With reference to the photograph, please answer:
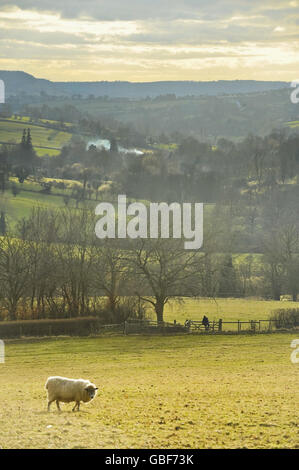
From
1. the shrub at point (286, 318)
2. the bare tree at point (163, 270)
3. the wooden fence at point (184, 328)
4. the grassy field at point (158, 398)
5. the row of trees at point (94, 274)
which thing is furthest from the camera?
the row of trees at point (94, 274)

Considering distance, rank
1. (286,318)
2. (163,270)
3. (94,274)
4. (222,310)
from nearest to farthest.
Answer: (286,318), (163,270), (94,274), (222,310)

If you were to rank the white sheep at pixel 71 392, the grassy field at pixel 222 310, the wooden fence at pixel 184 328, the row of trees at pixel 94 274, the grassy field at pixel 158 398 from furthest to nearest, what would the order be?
the grassy field at pixel 222 310 → the row of trees at pixel 94 274 → the wooden fence at pixel 184 328 → the white sheep at pixel 71 392 → the grassy field at pixel 158 398

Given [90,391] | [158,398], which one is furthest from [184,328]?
[90,391]

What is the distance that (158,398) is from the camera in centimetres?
2166

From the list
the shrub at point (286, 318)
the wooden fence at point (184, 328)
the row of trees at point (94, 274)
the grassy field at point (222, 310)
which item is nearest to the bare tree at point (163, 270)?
the row of trees at point (94, 274)

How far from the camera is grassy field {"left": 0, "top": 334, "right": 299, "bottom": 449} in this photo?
589 inches

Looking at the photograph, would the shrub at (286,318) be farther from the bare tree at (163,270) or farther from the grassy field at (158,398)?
the grassy field at (158,398)

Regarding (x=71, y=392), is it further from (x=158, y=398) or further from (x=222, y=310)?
(x=222, y=310)

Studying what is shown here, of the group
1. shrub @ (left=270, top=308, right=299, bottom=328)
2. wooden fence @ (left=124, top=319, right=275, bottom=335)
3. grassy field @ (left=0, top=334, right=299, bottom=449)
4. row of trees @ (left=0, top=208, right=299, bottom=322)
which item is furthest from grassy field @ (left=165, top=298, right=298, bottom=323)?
grassy field @ (left=0, top=334, right=299, bottom=449)

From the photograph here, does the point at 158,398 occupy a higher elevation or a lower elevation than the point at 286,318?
lower

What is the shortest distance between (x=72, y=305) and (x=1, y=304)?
693 cm

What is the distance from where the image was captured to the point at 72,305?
6219 centimetres

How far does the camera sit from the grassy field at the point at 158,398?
49.1ft

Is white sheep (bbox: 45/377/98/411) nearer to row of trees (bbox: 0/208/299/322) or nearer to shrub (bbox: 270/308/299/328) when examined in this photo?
row of trees (bbox: 0/208/299/322)
